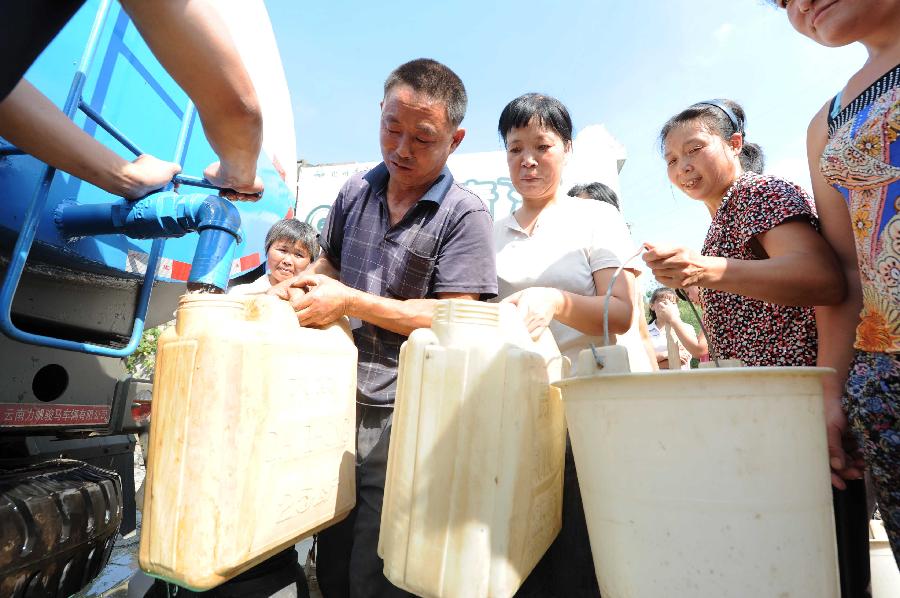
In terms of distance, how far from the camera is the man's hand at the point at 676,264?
1.11 metres

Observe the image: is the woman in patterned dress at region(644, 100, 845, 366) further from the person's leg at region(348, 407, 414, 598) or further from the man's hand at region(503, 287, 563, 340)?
the person's leg at region(348, 407, 414, 598)

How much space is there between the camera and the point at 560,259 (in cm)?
166

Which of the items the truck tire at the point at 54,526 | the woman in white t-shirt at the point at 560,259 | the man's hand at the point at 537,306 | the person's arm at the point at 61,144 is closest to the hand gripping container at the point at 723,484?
the man's hand at the point at 537,306

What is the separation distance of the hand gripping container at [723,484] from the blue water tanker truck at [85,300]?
1163mm

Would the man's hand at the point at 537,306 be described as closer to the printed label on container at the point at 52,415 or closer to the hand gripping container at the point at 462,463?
the hand gripping container at the point at 462,463

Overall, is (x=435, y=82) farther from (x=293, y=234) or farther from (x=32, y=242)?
(x=293, y=234)

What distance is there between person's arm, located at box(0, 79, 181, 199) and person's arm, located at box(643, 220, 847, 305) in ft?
5.66

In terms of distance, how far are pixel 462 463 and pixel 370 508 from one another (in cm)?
69

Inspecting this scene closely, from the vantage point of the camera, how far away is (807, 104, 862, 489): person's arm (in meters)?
1.13

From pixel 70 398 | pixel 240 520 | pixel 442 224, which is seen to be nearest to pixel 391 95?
pixel 442 224

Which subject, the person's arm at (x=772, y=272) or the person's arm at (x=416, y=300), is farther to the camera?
the person's arm at (x=416, y=300)

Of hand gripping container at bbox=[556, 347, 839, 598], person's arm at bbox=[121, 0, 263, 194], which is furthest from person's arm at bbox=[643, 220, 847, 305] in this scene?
person's arm at bbox=[121, 0, 263, 194]

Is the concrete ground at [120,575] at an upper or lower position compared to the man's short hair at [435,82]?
lower

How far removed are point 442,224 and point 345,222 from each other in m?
0.43
